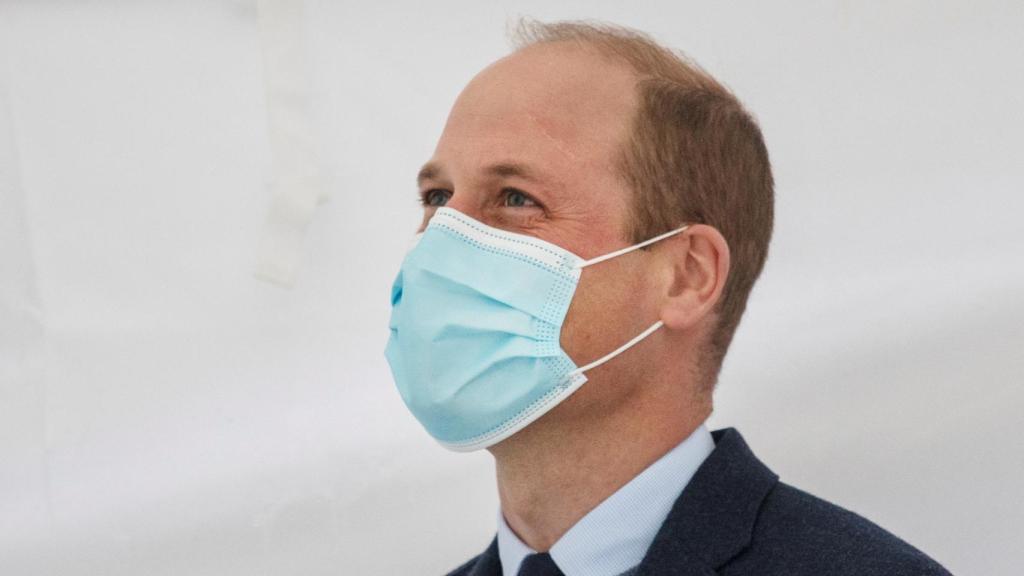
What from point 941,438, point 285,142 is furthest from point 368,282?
point 941,438

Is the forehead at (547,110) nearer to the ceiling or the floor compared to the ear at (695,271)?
nearer to the ceiling

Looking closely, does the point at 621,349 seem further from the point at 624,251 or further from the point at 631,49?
the point at 631,49

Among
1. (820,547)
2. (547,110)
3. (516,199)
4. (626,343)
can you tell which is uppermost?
(547,110)

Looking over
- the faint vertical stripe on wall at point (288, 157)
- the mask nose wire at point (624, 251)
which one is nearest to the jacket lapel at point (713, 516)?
the mask nose wire at point (624, 251)

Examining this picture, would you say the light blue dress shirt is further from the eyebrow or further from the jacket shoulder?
the eyebrow

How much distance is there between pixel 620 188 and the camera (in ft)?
6.95

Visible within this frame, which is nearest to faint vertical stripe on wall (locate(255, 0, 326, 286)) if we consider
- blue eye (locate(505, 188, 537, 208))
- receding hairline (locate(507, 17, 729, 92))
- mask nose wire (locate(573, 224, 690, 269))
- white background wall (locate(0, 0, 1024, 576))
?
white background wall (locate(0, 0, 1024, 576))

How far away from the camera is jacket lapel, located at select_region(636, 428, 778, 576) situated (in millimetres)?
1939

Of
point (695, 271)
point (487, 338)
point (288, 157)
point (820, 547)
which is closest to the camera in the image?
point (820, 547)

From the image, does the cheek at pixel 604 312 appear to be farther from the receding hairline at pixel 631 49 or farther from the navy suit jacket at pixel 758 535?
the receding hairline at pixel 631 49

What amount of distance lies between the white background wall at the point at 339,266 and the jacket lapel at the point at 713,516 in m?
0.71

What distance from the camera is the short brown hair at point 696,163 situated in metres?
2.14

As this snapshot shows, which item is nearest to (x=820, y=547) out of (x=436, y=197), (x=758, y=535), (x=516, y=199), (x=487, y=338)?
(x=758, y=535)

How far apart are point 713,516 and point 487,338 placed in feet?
1.25
